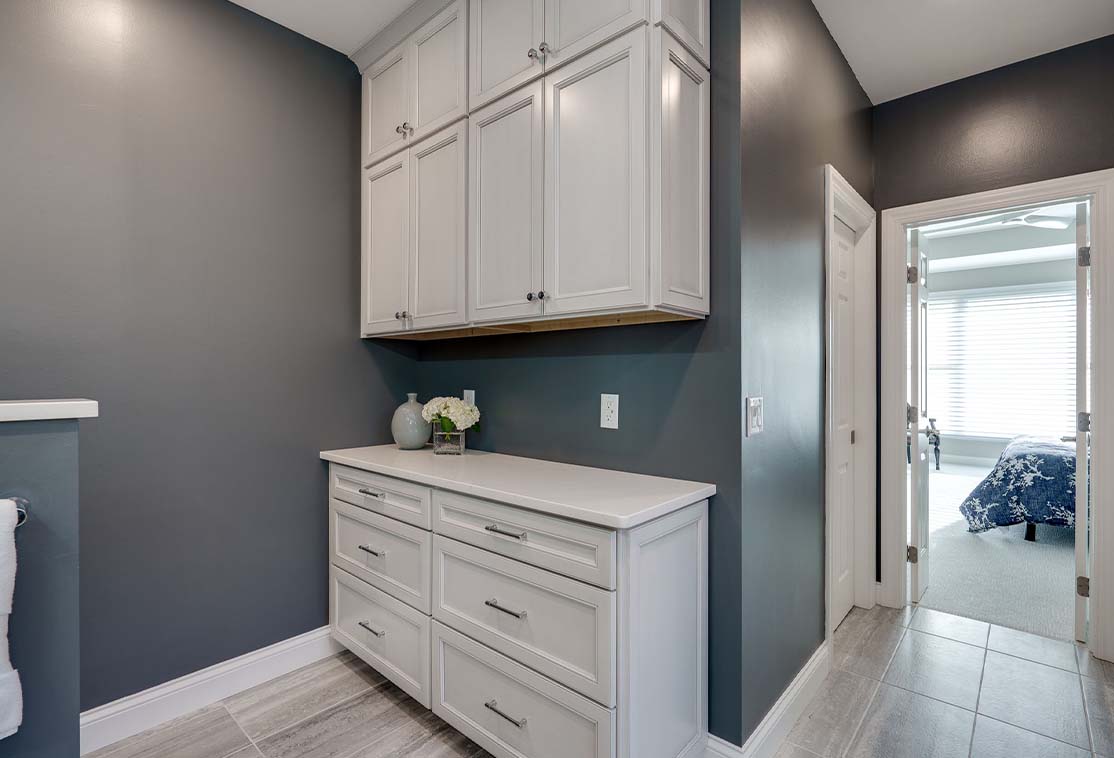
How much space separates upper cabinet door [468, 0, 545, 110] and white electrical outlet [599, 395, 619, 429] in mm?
1124

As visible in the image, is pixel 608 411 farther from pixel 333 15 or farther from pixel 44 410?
pixel 333 15

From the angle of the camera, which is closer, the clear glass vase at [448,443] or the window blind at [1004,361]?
the clear glass vase at [448,443]

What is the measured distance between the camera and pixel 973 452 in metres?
6.86

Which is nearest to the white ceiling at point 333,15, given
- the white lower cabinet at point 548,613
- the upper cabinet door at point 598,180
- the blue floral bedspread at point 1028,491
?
the upper cabinet door at point 598,180

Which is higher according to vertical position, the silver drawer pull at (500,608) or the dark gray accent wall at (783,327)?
the dark gray accent wall at (783,327)

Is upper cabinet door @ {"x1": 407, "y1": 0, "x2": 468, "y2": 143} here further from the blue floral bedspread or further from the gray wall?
the blue floral bedspread

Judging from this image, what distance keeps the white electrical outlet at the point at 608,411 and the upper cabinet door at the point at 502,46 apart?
1124 mm

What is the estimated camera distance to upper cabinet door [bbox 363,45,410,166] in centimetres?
235

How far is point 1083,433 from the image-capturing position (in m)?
2.51

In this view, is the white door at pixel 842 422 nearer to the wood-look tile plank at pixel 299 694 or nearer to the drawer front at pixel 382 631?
the drawer front at pixel 382 631

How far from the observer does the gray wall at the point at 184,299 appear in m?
1.80

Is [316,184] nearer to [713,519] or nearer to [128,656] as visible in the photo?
[128,656]

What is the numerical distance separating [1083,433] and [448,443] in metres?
2.88

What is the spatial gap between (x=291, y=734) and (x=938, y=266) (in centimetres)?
769
